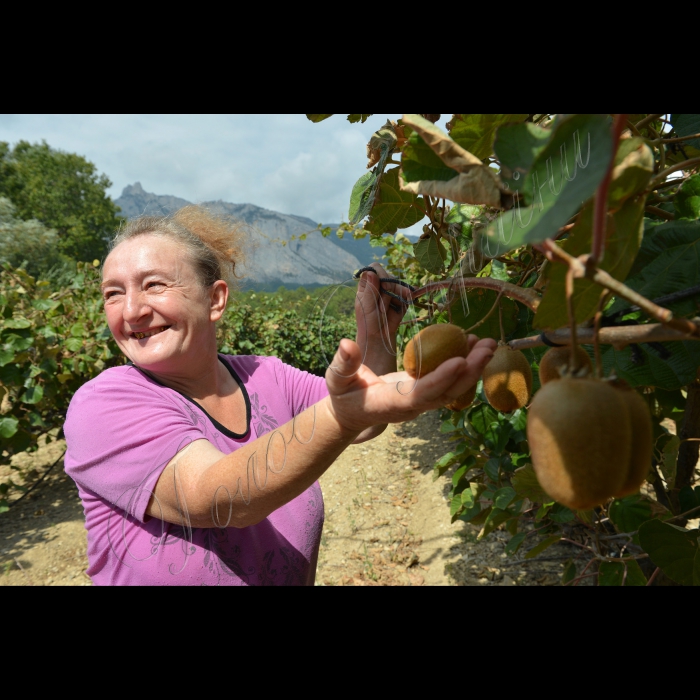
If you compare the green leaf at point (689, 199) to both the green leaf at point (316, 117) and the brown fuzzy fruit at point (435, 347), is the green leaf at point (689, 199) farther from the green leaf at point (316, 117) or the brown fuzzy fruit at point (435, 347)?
the green leaf at point (316, 117)

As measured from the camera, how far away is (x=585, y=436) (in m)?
0.42

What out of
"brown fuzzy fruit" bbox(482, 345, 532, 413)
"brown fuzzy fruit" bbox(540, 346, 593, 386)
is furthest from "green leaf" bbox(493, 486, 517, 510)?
"brown fuzzy fruit" bbox(540, 346, 593, 386)

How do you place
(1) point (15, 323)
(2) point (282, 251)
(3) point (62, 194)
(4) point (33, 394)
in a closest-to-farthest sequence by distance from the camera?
(2) point (282, 251) < (1) point (15, 323) < (4) point (33, 394) < (3) point (62, 194)

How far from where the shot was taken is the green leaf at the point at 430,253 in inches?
42.1

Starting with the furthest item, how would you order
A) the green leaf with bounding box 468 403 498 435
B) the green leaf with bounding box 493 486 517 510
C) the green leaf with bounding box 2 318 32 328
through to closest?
the green leaf with bounding box 2 318 32 328
the green leaf with bounding box 468 403 498 435
the green leaf with bounding box 493 486 517 510

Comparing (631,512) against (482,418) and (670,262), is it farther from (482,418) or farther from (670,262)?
(670,262)

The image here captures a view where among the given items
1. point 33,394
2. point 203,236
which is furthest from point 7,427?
point 203,236

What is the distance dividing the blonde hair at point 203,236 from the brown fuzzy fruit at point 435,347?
85 centimetres

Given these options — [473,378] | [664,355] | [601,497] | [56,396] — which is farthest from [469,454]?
[56,396]

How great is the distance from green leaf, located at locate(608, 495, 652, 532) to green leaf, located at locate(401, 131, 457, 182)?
1.03 meters

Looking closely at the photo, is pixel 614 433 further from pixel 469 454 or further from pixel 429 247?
pixel 469 454

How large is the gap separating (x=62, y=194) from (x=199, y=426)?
3297 centimetres

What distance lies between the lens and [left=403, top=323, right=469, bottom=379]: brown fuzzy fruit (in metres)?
0.66

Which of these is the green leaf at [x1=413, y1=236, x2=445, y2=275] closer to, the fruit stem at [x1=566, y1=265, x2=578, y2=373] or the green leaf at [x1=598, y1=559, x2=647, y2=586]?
the fruit stem at [x1=566, y1=265, x2=578, y2=373]
